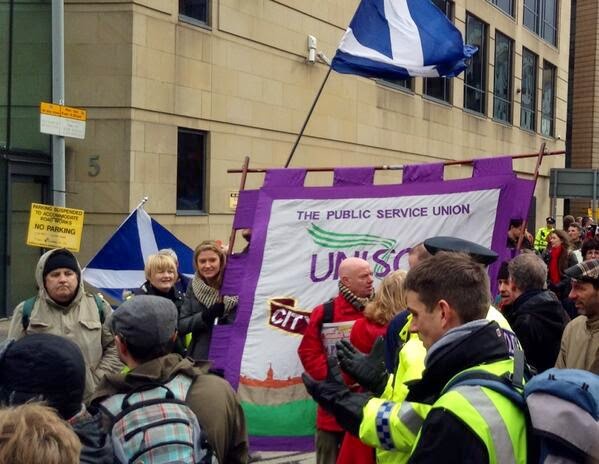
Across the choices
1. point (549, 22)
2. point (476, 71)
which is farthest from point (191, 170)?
point (549, 22)

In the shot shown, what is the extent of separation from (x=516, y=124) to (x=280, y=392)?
76.4ft

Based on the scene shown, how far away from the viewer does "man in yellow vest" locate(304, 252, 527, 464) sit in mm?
2023

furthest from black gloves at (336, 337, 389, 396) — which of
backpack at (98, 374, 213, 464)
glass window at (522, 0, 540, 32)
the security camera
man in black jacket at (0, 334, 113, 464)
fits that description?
glass window at (522, 0, 540, 32)

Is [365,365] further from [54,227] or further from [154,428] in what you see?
[54,227]

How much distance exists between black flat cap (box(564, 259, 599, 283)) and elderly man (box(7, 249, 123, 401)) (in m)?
2.70

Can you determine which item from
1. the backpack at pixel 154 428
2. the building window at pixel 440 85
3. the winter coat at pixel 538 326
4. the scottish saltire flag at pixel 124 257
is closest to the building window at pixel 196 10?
the scottish saltire flag at pixel 124 257

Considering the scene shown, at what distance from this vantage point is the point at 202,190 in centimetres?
1384

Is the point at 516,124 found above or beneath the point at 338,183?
above

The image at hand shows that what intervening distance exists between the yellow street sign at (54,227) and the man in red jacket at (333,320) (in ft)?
9.21

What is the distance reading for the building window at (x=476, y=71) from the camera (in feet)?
76.5

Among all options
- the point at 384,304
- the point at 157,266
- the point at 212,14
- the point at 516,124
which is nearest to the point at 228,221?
the point at 212,14

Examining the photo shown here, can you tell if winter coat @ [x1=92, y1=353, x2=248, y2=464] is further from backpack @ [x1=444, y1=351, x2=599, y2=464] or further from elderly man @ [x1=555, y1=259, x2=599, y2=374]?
elderly man @ [x1=555, y1=259, x2=599, y2=374]

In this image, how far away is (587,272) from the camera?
4.40m

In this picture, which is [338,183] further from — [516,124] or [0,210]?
[516,124]
